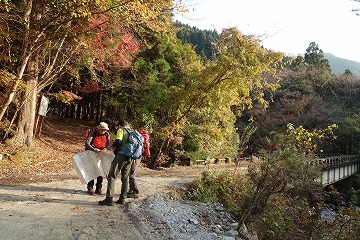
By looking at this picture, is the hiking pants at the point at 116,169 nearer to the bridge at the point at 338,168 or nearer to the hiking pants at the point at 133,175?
the hiking pants at the point at 133,175

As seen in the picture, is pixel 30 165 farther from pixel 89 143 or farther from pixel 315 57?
pixel 315 57

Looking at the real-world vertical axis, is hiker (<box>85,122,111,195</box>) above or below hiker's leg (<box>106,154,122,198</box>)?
above

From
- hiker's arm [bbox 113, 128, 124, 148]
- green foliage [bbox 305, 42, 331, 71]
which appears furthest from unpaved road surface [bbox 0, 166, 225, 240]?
green foliage [bbox 305, 42, 331, 71]

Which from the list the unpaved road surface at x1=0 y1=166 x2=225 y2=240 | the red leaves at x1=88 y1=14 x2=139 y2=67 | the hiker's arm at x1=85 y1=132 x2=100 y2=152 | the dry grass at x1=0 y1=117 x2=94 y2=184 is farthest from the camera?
the red leaves at x1=88 y1=14 x2=139 y2=67

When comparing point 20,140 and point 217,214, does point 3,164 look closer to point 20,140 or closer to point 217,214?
point 20,140

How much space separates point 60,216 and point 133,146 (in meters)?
1.77

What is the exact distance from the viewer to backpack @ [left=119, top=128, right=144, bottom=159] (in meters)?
5.75

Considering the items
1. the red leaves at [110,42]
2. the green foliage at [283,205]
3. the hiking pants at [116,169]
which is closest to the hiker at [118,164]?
Answer: the hiking pants at [116,169]

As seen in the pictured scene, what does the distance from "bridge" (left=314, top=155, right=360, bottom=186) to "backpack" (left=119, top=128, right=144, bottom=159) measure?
1640cm

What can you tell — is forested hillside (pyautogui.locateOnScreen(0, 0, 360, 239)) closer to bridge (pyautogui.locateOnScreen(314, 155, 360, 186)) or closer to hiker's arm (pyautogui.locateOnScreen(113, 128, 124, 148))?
hiker's arm (pyautogui.locateOnScreen(113, 128, 124, 148))

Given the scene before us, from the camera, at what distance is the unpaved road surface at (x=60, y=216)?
13.9ft

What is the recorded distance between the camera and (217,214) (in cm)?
663

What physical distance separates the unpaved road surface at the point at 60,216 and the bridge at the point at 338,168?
1698 centimetres

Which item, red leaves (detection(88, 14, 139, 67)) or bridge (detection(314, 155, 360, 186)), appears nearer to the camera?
red leaves (detection(88, 14, 139, 67))
